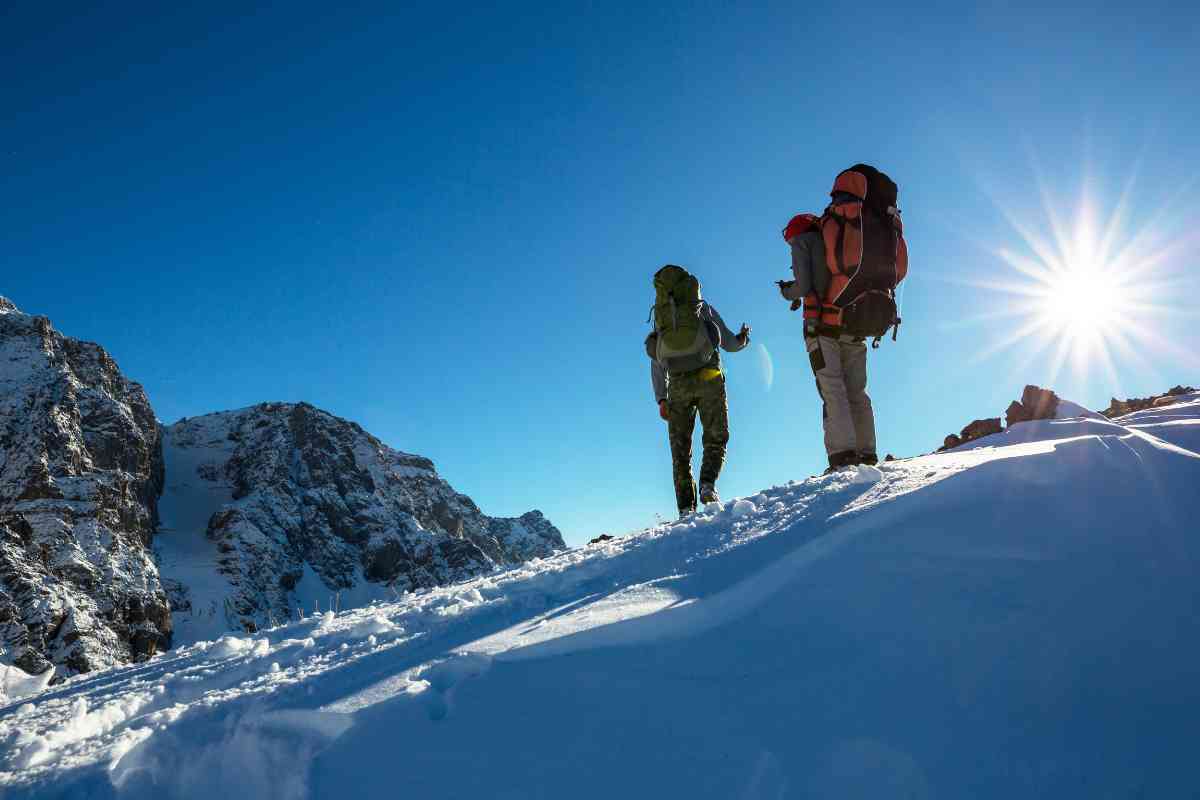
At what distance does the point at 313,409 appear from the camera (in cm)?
12300

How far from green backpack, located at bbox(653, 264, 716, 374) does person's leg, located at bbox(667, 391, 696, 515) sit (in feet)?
1.12

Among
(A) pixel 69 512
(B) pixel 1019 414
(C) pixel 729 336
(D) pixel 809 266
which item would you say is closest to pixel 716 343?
(C) pixel 729 336

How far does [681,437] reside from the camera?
7176 millimetres

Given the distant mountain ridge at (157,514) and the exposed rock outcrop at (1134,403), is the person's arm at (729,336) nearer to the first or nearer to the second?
the exposed rock outcrop at (1134,403)

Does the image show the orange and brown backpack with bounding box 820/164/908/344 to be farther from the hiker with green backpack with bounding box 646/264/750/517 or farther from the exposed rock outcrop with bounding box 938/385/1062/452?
the exposed rock outcrop with bounding box 938/385/1062/452

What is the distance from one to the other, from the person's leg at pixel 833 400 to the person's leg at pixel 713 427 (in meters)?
1.28

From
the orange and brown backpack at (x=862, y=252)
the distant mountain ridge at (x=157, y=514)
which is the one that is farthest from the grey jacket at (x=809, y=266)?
the distant mountain ridge at (x=157, y=514)

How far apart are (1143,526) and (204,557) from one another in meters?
108

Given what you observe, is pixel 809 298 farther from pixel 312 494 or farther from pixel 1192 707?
pixel 312 494

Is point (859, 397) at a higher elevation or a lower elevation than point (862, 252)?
lower

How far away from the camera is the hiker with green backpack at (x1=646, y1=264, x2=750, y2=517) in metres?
7.01

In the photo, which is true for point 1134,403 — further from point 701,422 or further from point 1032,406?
point 701,422

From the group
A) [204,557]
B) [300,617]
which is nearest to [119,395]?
[204,557]

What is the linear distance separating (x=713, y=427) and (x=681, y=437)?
15.7 inches
